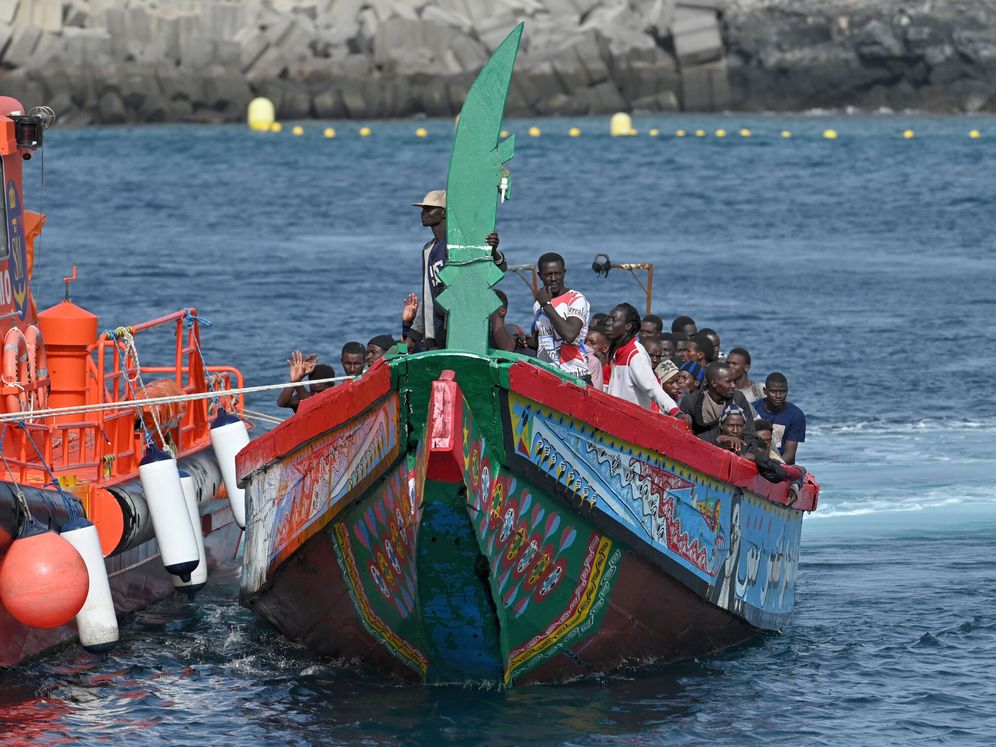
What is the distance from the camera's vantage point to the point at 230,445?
15188 millimetres

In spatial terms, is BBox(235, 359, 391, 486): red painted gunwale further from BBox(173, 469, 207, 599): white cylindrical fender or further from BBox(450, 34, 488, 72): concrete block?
BBox(450, 34, 488, 72): concrete block

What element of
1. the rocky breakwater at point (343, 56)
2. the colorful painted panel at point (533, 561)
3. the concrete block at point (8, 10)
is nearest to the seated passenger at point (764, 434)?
the colorful painted panel at point (533, 561)

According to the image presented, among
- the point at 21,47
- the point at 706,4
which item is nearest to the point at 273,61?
the point at 21,47

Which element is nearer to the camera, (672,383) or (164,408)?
(672,383)

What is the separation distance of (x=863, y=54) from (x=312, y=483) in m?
85.4

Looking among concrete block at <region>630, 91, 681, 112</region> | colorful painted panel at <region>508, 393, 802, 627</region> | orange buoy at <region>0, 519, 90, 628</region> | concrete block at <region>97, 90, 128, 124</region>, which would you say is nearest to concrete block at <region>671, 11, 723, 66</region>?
concrete block at <region>630, 91, 681, 112</region>

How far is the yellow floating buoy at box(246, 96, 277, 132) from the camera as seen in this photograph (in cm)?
8406

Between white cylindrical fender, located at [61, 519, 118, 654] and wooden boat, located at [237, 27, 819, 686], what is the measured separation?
984mm

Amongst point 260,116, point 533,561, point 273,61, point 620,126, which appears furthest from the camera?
point 273,61

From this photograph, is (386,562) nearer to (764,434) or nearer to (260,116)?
(764,434)

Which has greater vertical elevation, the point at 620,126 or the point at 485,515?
the point at 620,126

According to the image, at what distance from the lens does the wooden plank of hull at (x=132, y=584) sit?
502 inches

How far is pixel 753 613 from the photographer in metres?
13.3

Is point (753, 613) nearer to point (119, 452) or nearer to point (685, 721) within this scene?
point (685, 721)
